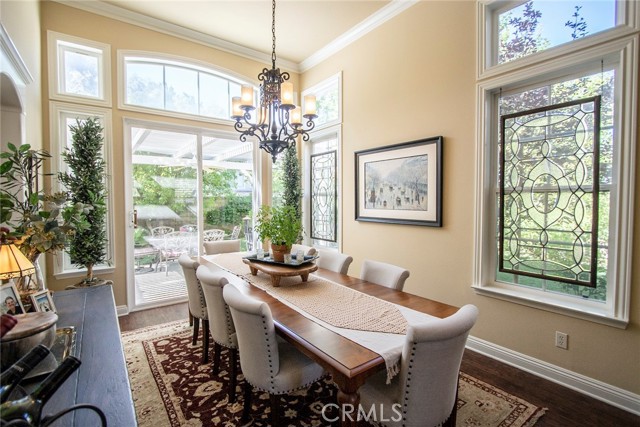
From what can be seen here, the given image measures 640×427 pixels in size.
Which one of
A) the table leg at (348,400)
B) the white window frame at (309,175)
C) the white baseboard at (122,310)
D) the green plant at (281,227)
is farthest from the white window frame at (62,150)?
the table leg at (348,400)

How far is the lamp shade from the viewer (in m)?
1.48

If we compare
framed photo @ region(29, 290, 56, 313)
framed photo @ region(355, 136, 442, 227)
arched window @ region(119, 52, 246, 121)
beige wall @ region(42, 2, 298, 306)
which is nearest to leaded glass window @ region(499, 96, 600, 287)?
framed photo @ region(355, 136, 442, 227)

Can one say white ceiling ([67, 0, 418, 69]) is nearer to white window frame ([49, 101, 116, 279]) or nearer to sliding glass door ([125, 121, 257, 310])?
white window frame ([49, 101, 116, 279])

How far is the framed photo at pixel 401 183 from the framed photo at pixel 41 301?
10.4 ft

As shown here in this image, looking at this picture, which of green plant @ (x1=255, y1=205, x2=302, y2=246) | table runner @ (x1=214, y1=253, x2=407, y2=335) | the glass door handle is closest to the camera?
table runner @ (x1=214, y1=253, x2=407, y2=335)

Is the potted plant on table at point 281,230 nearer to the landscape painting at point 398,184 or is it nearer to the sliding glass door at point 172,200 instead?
the landscape painting at point 398,184

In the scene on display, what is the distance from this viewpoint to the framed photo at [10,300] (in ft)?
4.45

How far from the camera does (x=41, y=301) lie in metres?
1.63

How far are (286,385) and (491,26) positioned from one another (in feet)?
11.4

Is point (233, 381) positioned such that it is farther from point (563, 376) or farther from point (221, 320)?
point (563, 376)

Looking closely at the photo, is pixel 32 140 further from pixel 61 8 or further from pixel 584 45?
pixel 584 45

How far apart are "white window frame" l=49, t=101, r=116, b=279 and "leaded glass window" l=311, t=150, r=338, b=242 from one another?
2.95 metres

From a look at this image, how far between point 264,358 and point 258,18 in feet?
13.4

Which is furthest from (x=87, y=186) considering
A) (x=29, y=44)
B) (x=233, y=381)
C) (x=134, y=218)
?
(x=233, y=381)
